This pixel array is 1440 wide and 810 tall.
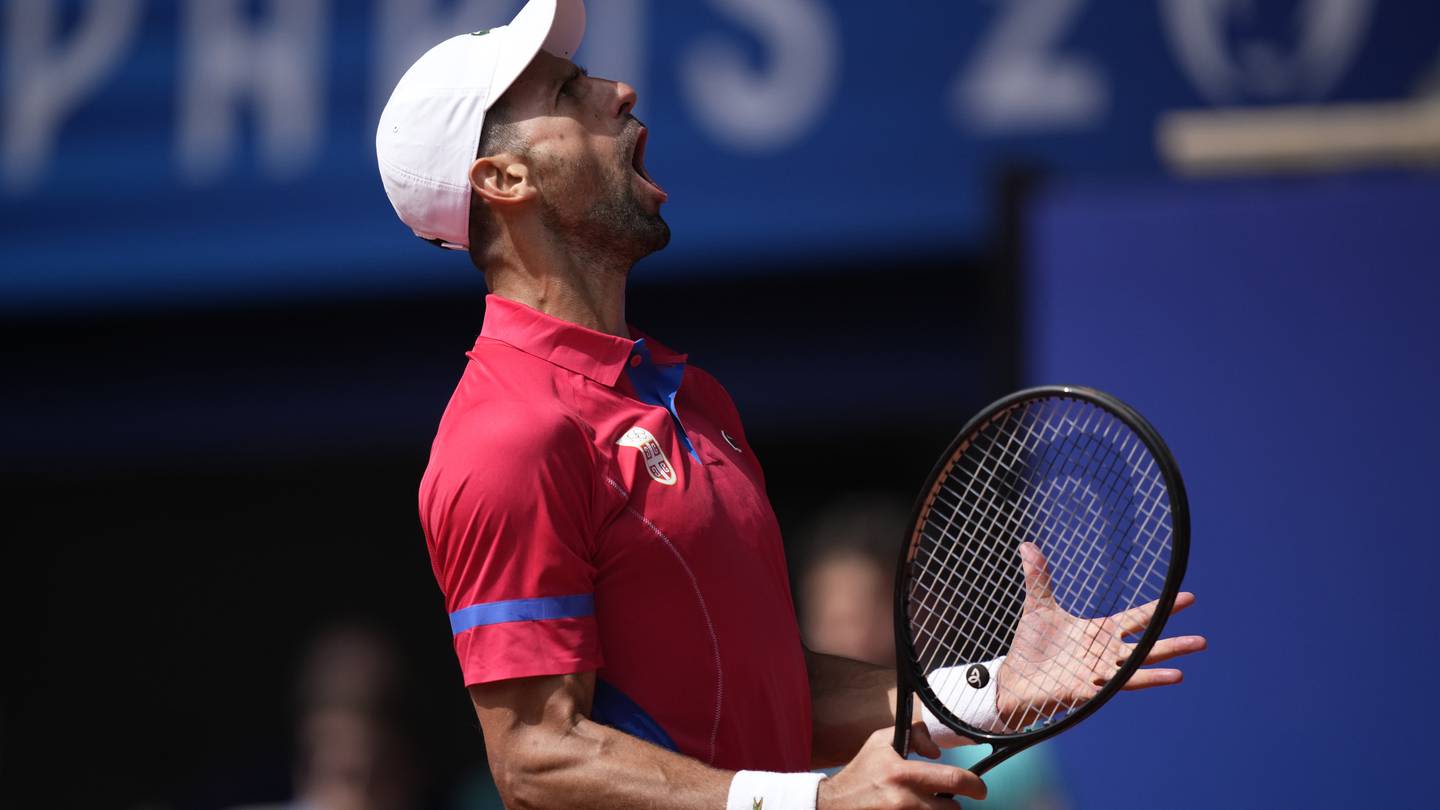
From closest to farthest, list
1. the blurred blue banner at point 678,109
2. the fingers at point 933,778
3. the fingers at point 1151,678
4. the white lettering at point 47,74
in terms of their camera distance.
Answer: the fingers at point 933,778 → the fingers at point 1151,678 → the blurred blue banner at point 678,109 → the white lettering at point 47,74

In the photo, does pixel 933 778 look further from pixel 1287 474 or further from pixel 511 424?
pixel 1287 474

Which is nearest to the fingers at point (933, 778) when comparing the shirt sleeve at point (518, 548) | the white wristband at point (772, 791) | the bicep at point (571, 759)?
the white wristband at point (772, 791)

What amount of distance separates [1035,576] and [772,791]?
1.79ft

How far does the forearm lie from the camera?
9.20ft

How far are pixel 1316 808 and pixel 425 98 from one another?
3053 millimetres

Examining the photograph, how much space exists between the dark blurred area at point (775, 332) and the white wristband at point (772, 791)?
2138mm

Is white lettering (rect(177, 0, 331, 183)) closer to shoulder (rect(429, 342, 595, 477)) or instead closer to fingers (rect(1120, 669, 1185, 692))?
shoulder (rect(429, 342, 595, 477))

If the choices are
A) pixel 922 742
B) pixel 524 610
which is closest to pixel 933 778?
pixel 922 742

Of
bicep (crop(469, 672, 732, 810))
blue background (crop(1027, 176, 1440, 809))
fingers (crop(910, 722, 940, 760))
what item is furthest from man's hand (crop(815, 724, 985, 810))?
blue background (crop(1027, 176, 1440, 809))

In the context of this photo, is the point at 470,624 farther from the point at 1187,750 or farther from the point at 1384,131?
the point at 1384,131

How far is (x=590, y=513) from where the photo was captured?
2467 millimetres

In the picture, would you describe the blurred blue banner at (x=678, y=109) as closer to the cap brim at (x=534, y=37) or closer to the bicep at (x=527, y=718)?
the cap brim at (x=534, y=37)

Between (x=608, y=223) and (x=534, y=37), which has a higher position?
(x=534, y=37)

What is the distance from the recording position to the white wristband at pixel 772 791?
230cm
